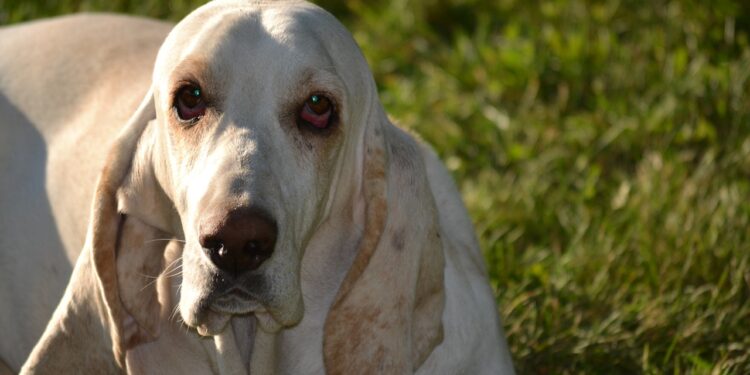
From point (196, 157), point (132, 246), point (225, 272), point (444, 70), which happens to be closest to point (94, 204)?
point (132, 246)

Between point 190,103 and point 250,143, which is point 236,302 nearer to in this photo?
point 250,143

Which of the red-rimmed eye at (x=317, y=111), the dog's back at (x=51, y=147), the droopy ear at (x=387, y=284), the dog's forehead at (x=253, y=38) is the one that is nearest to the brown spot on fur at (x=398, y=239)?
the droopy ear at (x=387, y=284)

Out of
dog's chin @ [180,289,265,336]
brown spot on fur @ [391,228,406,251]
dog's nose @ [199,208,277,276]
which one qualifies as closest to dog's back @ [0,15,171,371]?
dog's chin @ [180,289,265,336]

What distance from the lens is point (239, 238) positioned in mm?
3123

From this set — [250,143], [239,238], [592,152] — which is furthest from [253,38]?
[592,152]

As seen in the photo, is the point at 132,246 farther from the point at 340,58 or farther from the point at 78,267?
the point at 340,58

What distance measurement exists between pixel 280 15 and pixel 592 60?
3.47m

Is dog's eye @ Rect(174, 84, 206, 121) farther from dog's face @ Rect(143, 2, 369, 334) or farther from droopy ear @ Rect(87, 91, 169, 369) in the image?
droopy ear @ Rect(87, 91, 169, 369)

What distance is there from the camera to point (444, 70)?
7.00 metres

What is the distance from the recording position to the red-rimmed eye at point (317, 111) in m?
3.51

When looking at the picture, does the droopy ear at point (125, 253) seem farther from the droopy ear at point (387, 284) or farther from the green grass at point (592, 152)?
the green grass at point (592, 152)

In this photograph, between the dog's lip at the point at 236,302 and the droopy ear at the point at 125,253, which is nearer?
the dog's lip at the point at 236,302

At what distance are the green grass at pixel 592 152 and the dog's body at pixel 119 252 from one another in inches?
32.4

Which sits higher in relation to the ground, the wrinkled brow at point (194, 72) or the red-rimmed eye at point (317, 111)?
the wrinkled brow at point (194, 72)
